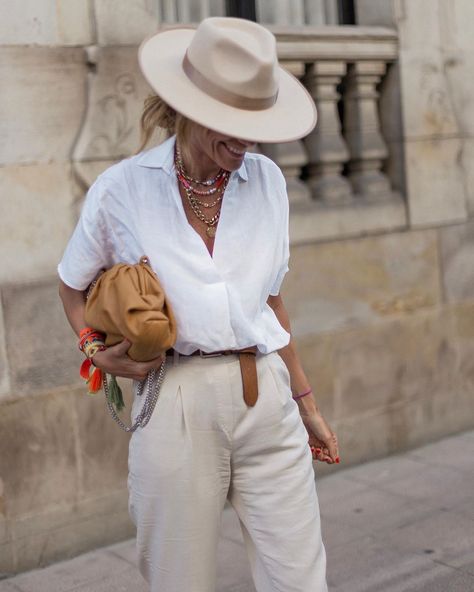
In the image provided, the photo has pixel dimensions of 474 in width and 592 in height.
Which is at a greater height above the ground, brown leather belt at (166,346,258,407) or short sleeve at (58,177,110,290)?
short sleeve at (58,177,110,290)

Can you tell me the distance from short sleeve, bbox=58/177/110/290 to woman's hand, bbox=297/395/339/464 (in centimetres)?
72

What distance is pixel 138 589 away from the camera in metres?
4.11

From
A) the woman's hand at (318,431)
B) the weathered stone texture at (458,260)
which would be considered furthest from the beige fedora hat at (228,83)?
the weathered stone texture at (458,260)

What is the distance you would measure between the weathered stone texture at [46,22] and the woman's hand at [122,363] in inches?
80.8

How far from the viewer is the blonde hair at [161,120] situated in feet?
8.67

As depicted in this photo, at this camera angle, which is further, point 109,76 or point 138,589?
point 109,76

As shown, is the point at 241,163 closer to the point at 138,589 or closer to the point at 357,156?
the point at 138,589

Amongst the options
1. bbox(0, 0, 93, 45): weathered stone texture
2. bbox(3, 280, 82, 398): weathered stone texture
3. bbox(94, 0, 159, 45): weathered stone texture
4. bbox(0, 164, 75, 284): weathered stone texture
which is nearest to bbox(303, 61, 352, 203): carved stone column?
bbox(94, 0, 159, 45): weathered stone texture

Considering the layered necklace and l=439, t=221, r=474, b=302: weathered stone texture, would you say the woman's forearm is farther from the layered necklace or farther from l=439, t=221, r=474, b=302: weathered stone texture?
l=439, t=221, r=474, b=302: weathered stone texture

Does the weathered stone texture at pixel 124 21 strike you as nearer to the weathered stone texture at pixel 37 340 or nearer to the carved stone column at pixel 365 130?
the weathered stone texture at pixel 37 340

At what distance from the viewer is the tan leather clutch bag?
2432 millimetres

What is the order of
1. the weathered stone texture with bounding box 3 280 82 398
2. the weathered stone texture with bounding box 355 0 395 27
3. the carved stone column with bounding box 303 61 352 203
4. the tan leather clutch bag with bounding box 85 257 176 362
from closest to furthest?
the tan leather clutch bag with bounding box 85 257 176 362, the weathered stone texture with bounding box 3 280 82 398, the carved stone column with bounding box 303 61 352 203, the weathered stone texture with bounding box 355 0 395 27

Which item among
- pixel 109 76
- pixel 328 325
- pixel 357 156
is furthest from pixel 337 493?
pixel 109 76

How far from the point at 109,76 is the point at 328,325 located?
5.63 feet
